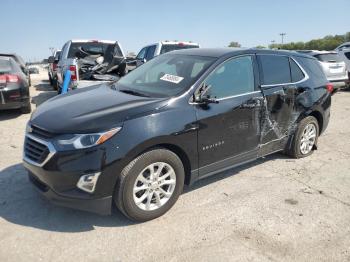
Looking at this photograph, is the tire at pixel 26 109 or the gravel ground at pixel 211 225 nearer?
the gravel ground at pixel 211 225

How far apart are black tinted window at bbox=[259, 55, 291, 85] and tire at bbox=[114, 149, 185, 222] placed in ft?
5.92

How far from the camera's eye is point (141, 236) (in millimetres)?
3180

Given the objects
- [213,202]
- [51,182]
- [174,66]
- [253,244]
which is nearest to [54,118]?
[51,182]

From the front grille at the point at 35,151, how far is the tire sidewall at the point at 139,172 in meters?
0.79

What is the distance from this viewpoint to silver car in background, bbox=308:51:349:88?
11.6 metres

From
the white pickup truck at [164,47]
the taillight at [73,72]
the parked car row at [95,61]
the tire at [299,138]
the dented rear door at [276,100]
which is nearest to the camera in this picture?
the dented rear door at [276,100]

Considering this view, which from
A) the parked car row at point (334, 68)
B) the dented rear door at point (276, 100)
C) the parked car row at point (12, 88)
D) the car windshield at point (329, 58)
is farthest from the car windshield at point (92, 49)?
the car windshield at point (329, 58)

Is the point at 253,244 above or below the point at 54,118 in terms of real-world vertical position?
below

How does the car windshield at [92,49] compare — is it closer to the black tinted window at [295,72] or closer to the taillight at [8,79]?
the taillight at [8,79]

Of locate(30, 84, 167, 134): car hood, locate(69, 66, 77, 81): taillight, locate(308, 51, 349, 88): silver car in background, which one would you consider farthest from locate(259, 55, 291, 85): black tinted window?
locate(308, 51, 349, 88): silver car in background

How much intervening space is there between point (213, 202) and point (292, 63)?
2.52m

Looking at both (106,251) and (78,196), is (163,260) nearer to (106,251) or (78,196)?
(106,251)

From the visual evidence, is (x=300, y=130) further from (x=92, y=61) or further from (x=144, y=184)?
(x=92, y=61)

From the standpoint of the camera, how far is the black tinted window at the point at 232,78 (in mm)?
3848
